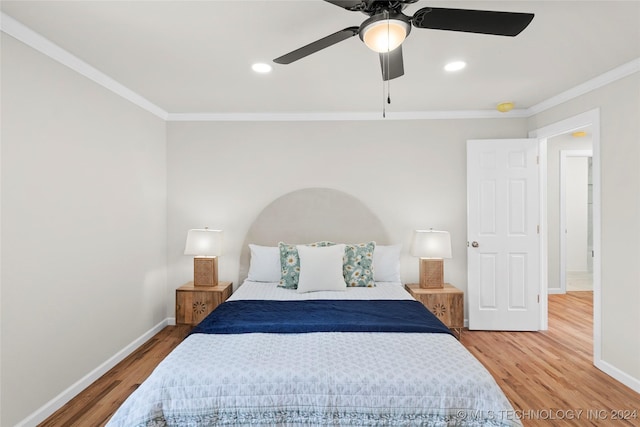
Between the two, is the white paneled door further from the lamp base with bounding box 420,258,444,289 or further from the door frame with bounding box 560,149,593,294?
the door frame with bounding box 560,149,593,294

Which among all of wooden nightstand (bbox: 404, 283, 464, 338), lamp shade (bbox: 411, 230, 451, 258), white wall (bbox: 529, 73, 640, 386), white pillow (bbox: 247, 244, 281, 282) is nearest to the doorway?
white wall (bbox: 529, 73, 640, 386)

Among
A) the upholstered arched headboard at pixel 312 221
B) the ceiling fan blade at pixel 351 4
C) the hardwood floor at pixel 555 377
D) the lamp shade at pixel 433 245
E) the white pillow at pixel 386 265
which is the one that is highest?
the ceiling fan blade at pixel 351 4

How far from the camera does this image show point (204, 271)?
12.0 feet

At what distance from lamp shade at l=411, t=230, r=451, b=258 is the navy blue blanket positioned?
944 mm

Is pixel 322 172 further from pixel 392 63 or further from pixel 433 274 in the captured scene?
pixel 392 63

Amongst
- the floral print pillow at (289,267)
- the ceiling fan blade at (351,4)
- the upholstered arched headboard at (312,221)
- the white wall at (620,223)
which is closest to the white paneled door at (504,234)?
the white wall at (620,223)

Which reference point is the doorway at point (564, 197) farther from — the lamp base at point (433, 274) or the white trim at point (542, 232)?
the lamp base at point (433, 274)

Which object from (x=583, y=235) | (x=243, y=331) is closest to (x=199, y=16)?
(x=243, y=331)

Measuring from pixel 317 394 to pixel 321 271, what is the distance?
58.8 inches

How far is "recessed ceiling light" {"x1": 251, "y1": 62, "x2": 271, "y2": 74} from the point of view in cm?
259

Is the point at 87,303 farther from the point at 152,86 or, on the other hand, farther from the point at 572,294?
the point at 572,294

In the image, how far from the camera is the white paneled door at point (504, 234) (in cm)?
374

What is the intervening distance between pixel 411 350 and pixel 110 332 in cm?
256

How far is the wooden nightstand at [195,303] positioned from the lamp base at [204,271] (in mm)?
171
